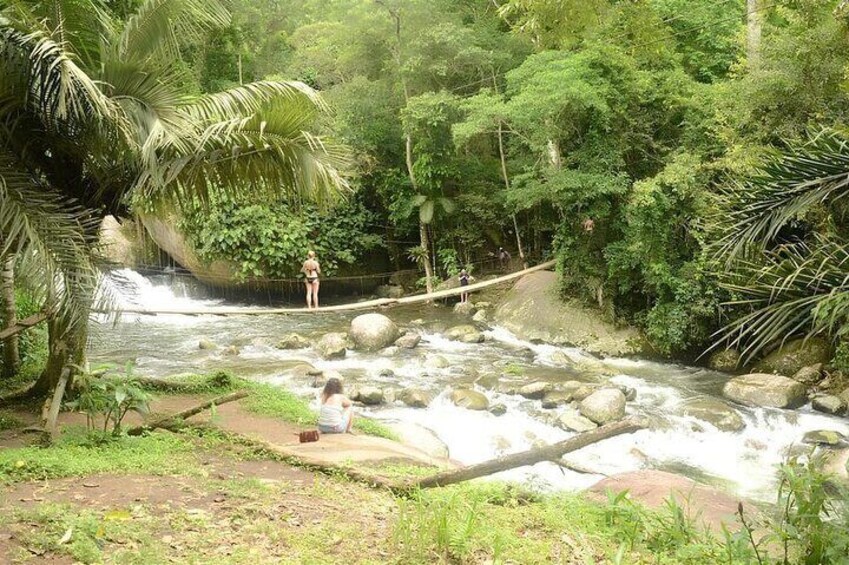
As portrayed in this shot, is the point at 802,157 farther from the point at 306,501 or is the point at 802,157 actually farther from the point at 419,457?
the point at 419,457

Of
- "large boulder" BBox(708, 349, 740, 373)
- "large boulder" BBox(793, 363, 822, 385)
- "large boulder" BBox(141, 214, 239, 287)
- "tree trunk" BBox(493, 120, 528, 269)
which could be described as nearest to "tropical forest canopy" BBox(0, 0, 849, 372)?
"tree trunk" BBox(493, 120, 528, 269)

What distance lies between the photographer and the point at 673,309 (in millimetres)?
11242

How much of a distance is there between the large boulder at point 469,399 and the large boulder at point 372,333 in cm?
317

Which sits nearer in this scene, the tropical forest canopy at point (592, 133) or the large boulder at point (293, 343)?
the tropical forest canopy at point (592, 133)

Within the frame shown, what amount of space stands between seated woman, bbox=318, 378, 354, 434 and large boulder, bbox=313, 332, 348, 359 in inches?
195

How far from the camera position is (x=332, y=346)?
463 inches

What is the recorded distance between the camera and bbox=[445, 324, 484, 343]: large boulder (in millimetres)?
12773

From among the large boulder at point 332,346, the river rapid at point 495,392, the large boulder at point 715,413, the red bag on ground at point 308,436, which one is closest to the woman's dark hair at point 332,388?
the red bag on ground at point 308,436

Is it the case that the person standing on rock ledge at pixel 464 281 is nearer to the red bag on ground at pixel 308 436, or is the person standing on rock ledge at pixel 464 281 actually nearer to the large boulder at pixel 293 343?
the large boulder at pixel 293 343

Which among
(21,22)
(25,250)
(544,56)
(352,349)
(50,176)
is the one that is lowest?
(352,349)

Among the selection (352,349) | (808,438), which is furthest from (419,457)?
(352,349)

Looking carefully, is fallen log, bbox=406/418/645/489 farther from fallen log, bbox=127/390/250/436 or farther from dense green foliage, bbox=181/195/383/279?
dense green foliage, bbox=181/195/383/279

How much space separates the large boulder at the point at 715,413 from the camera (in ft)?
27.6

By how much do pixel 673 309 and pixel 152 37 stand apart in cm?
909
